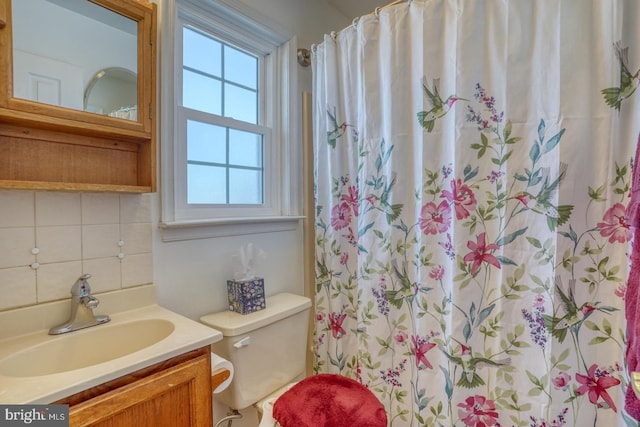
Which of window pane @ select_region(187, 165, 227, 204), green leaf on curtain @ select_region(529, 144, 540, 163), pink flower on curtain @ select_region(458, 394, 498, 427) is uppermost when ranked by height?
green leaf on curtain @ select_region(529, 144, 540, 163)

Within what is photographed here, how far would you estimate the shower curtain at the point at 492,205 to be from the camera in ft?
3.09

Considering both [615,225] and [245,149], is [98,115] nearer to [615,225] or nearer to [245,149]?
[245,149]

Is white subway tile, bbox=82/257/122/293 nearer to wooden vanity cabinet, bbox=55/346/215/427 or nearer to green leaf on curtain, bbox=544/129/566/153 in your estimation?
wooden vanity cabinet, bbox=55/346/215/427

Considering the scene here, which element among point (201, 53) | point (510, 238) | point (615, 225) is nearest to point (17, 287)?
point (201, 53)

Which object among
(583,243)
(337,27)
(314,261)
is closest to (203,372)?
(314,261)

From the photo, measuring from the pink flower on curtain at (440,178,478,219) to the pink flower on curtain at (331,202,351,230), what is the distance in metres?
0.50

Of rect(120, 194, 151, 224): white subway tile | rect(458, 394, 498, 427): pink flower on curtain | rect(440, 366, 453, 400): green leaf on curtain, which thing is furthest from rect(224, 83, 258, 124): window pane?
rect(458, 394, 498, 427): pink flower on curtain

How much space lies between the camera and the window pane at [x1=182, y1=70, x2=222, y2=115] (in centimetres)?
131

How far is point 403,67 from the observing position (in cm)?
126

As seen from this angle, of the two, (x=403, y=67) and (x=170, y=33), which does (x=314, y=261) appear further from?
(x=170, y=33)

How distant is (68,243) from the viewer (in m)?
0.96

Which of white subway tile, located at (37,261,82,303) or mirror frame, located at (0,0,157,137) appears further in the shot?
white subway tile, located at (37,261,82,303)

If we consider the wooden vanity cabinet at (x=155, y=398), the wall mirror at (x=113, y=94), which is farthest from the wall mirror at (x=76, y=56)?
the wooden vanity cabinet at (x=155, y=398)

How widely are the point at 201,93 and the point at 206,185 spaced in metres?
0.41
